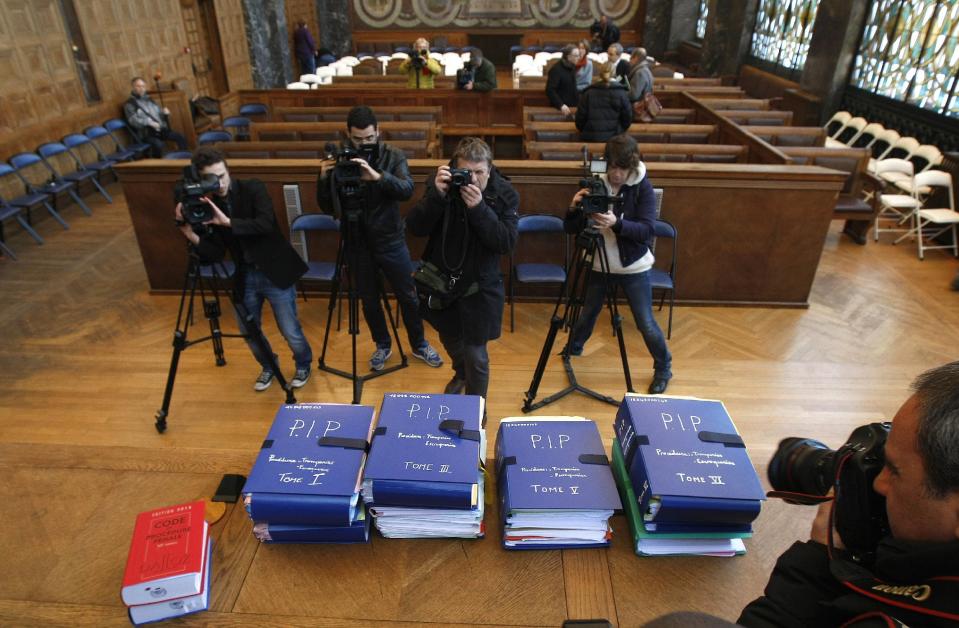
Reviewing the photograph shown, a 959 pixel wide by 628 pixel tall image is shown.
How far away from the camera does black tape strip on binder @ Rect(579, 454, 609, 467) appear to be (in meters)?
1.60

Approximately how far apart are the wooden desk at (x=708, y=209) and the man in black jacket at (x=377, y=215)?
0.95m

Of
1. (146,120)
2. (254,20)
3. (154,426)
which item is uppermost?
(254,20)

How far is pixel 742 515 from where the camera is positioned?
1.44 metres

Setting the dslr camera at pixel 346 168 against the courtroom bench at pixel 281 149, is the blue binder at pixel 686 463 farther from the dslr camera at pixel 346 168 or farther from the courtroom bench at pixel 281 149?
the courtroom bench at pixel 281 149

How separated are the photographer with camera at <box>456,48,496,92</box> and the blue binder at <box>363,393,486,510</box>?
7.38 meters

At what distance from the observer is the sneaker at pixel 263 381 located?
149 inches

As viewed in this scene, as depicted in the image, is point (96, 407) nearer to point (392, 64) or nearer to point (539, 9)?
point (392, 64)

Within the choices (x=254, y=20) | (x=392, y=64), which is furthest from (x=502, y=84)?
(x=254, y=20)

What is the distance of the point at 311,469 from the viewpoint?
4.97ft

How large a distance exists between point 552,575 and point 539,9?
17.3 m

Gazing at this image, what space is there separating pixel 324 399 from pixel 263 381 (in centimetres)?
44

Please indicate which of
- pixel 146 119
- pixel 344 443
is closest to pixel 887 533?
pixel 344 443

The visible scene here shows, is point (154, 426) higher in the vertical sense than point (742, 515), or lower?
lower

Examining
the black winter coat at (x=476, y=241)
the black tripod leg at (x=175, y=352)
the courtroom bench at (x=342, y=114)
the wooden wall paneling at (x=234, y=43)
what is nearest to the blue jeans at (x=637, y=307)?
the black winter coat at (x=476, y=241)
